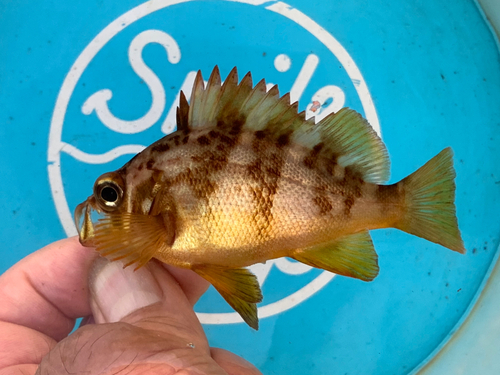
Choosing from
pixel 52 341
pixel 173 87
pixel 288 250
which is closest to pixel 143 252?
pixel 288 250

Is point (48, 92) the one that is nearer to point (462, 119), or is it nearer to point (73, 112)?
point (73, 112)

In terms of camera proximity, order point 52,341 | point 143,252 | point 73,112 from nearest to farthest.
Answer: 1. point 143,252
2. point 52,341
3. point 73,112

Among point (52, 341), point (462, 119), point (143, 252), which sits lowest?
point (52, 341)

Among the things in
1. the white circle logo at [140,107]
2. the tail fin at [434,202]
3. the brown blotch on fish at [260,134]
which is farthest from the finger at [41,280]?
the tail fin at [434,202]

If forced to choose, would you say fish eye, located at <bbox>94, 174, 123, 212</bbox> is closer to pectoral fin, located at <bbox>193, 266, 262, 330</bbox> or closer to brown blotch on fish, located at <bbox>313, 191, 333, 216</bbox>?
pectoral fin, located at <bbox>193, 266, 262, 330</bbox>

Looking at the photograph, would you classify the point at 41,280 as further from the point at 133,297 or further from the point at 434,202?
the point at 434,202

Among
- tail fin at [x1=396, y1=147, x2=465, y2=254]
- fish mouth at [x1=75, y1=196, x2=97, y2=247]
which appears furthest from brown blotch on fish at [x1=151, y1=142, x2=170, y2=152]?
tail fin at [x1=396, y1=147, x2=465, y2=254]

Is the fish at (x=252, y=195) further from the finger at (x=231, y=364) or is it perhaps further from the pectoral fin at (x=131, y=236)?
the finger at (x=231, y=364)
